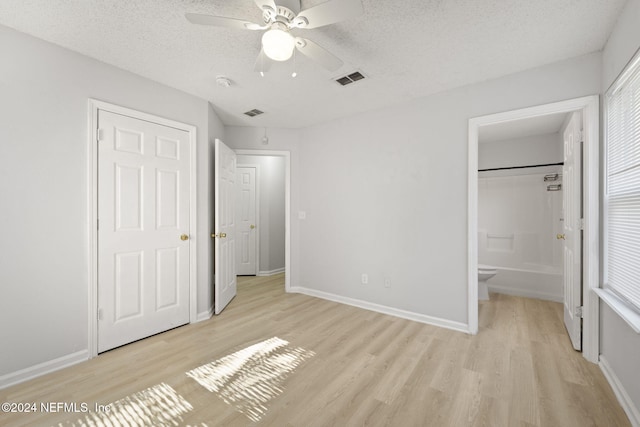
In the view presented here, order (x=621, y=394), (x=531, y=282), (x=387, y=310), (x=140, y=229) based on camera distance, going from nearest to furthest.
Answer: (x=621, y=394) < (x=140, y=229) < (x=387, y=310) < (x=531, y=282)

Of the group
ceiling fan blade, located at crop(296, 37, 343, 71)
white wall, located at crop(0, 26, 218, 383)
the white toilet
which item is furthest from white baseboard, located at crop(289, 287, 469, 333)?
ceiling fan blade, located at crop(296, 37, 343, 71)

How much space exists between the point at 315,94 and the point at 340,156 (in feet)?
3.19

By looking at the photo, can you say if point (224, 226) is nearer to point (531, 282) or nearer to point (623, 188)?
point (623, 188)

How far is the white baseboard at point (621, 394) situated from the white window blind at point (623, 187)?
1.79ft

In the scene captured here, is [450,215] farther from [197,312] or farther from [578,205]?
[197,312]

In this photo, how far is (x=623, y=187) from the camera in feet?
5.92

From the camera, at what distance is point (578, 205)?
2.32 meters

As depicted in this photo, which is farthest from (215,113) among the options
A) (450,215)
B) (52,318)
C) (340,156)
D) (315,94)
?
(450,215)

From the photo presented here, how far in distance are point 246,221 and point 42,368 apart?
3499mm

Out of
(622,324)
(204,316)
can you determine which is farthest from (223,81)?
(622,324)

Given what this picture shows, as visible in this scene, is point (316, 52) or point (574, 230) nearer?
point (316, 52)

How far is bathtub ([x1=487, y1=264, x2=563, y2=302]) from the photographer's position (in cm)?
381

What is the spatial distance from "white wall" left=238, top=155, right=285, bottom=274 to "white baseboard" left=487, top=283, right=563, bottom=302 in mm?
3779

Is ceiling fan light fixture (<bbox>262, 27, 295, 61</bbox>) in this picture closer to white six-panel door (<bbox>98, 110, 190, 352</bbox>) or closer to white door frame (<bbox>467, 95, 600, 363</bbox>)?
white six-panel door (<bbox>98, 110, 190, 352</bbox>)
